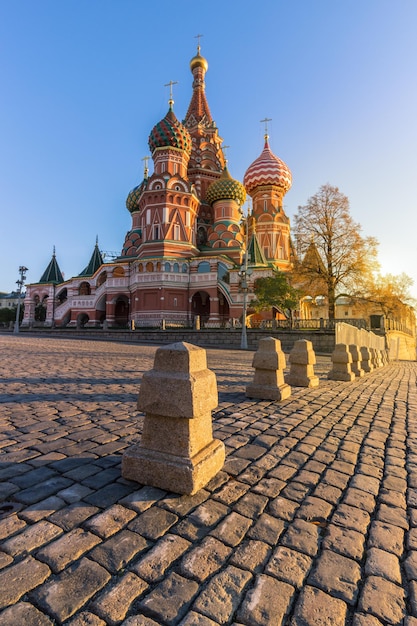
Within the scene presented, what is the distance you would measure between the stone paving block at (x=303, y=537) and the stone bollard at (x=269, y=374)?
329 cm

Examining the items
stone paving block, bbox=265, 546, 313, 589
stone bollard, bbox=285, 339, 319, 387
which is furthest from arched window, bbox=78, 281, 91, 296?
stone paving block, bbox=265, 546, 313, 589

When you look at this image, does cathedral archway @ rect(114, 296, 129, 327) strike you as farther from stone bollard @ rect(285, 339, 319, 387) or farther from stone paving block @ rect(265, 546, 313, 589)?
stone paving block @ rect(265, 546, 313, 589)

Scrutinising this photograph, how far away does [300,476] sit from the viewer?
2646 millimetres

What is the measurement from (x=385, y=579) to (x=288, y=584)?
0.51 m

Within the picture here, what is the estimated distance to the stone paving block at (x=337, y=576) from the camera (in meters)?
1.51

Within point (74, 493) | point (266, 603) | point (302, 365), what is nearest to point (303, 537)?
point (266, 603)

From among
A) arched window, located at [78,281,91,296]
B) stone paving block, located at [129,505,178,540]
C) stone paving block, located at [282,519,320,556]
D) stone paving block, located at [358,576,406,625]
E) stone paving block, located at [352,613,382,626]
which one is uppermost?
arched window, located at [78,281,91,296]

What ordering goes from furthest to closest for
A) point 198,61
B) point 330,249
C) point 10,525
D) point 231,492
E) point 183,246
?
point 198,61 → point 183,246 → point 330,249 → point 231,492 → point 10,525

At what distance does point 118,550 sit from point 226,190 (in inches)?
1508

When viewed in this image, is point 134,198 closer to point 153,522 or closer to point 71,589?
point 153,522

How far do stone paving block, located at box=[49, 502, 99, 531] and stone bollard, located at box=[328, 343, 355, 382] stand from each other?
7.35 meters

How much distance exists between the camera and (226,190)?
36812 millimetres

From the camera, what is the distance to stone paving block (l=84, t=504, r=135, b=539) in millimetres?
1821

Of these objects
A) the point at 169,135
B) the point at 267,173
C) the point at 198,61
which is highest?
the point at 198,61
